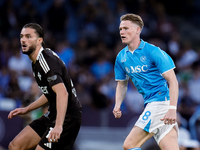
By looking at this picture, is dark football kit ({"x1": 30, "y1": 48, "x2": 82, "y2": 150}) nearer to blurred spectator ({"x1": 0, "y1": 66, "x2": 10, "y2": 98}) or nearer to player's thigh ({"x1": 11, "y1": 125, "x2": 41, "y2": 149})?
player's thigh ({"x1": 11, "y1": 125, "x2": 41, "y2": 149})

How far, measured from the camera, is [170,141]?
20.1 ft

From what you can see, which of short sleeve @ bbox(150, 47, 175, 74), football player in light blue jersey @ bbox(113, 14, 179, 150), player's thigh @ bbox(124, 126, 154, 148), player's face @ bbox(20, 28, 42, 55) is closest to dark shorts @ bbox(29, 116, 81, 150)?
football player in light blue jersey @ bbox(113, 14, 179, 150)

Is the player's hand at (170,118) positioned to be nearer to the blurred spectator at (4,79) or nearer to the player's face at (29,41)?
the player's face at (29,41)

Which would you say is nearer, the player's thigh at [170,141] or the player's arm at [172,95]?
the player's arm at [172,95]

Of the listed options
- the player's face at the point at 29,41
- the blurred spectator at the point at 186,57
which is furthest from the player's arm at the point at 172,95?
the blurred spectator at the point at 186,57

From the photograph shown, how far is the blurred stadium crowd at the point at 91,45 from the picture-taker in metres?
11.8

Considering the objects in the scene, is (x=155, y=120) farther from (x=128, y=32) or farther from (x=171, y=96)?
(x=128, y=32)

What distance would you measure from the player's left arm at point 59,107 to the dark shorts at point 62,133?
251 millimetres

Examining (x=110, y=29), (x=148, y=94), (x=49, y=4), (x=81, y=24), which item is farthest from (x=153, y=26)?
(x=148, y=94)

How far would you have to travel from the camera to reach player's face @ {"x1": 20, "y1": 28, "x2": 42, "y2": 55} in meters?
6.24

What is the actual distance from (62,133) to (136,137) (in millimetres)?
993

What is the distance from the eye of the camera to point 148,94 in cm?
634

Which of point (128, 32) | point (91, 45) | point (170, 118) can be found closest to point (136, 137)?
point (170, 118)

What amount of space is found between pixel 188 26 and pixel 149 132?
1142 cm
